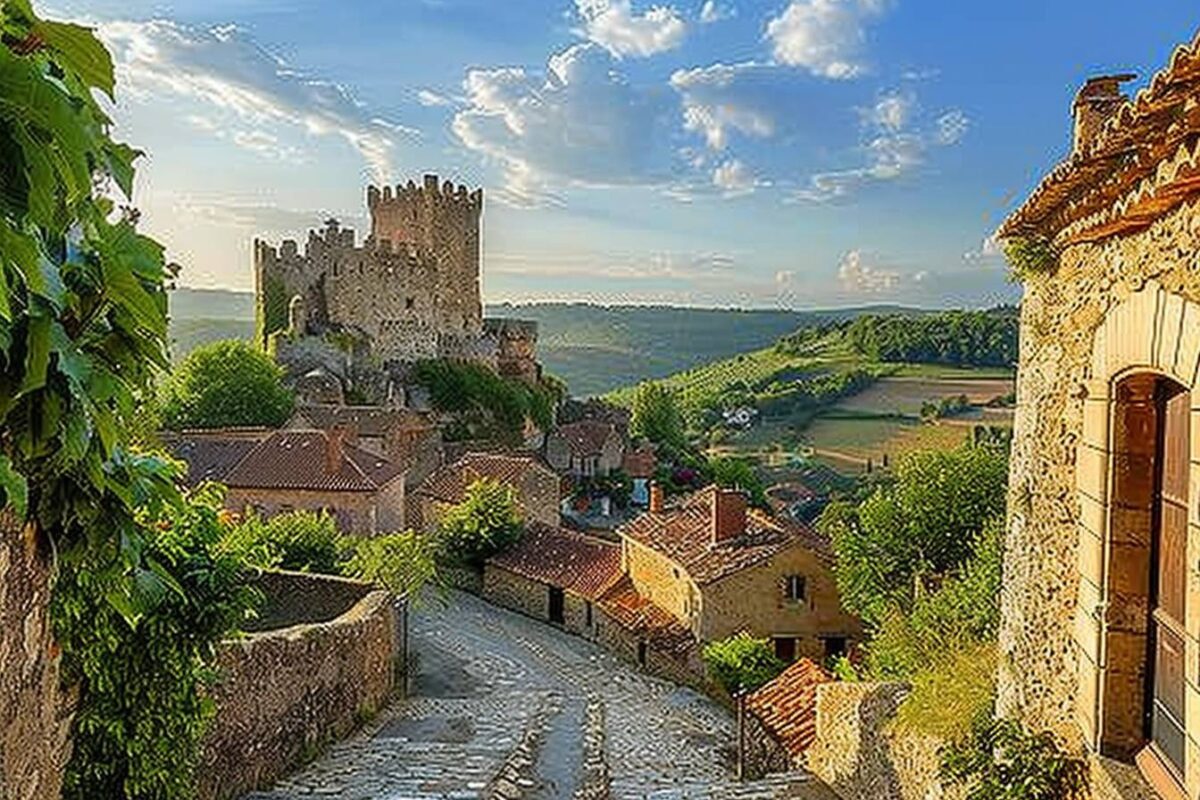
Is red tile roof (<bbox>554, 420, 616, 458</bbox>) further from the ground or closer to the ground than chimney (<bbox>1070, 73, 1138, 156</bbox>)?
closer to the ground

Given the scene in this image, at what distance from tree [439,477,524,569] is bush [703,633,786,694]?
1090 centimetres

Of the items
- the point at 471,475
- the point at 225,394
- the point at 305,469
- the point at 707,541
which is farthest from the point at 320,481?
the point at 225,394

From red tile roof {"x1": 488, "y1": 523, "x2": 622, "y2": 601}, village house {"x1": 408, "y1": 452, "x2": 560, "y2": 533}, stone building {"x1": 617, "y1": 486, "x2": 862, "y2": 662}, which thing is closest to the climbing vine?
stone building {"x1": 617, "y1": 486, "x2": 862, "y2": 662}

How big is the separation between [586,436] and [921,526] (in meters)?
34.0

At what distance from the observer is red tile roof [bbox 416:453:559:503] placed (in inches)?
1394

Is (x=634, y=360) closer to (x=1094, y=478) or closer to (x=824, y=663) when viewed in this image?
(x=824, y=663)

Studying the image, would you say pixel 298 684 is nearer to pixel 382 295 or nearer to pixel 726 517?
pixel 726 517

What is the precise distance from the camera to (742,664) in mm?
20641

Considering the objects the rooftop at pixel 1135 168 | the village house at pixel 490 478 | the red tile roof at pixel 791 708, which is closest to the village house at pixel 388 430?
the village house at pixel 490 478

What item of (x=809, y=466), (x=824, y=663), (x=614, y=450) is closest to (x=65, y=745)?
(x=824, y=663)

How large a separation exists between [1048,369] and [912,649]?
4.82 m

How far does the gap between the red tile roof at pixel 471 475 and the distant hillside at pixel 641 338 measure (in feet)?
268

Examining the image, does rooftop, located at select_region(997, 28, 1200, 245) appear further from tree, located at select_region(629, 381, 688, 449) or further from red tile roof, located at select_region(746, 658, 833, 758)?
tree, located at select_region(629, 381, 688, 449)

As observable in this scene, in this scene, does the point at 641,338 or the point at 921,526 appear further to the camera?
the point at 641,338
